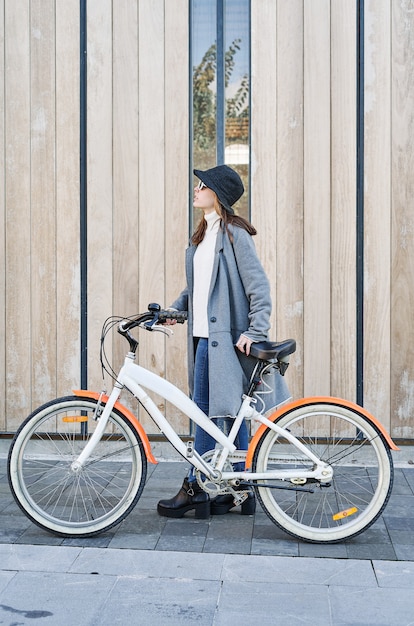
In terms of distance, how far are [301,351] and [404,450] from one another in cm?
98

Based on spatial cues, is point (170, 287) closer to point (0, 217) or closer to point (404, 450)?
point (0, 217)

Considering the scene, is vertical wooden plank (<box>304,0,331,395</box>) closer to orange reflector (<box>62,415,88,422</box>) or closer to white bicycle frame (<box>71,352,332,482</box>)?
white bicycle frame (<box>71,352,332,482</box>)

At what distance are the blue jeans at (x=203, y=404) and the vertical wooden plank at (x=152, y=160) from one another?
1404mm

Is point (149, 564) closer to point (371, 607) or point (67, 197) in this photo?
point (371, 607)

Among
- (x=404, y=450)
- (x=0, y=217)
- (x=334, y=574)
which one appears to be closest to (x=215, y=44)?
(x=0, y=217)

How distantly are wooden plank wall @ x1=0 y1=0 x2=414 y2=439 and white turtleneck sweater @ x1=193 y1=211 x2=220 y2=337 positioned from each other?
1314 millimetres

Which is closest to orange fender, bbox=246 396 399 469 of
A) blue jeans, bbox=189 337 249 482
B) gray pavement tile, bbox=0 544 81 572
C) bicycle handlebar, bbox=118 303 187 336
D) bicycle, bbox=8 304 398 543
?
bicycle, bbox=8 304 398 543

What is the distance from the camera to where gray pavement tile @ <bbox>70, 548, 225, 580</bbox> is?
163 inches

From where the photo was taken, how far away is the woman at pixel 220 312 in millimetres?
4785

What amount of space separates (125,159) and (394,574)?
3.47 m

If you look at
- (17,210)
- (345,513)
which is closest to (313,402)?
(345,513)

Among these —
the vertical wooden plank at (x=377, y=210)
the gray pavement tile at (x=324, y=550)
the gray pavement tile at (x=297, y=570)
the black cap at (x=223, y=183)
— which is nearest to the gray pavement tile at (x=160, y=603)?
the gray pavement tile at (x=297, y=570)

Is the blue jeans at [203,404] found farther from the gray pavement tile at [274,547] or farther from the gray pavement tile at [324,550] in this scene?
the gray pavement tile at [324,550]

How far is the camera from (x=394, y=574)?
413 cm
